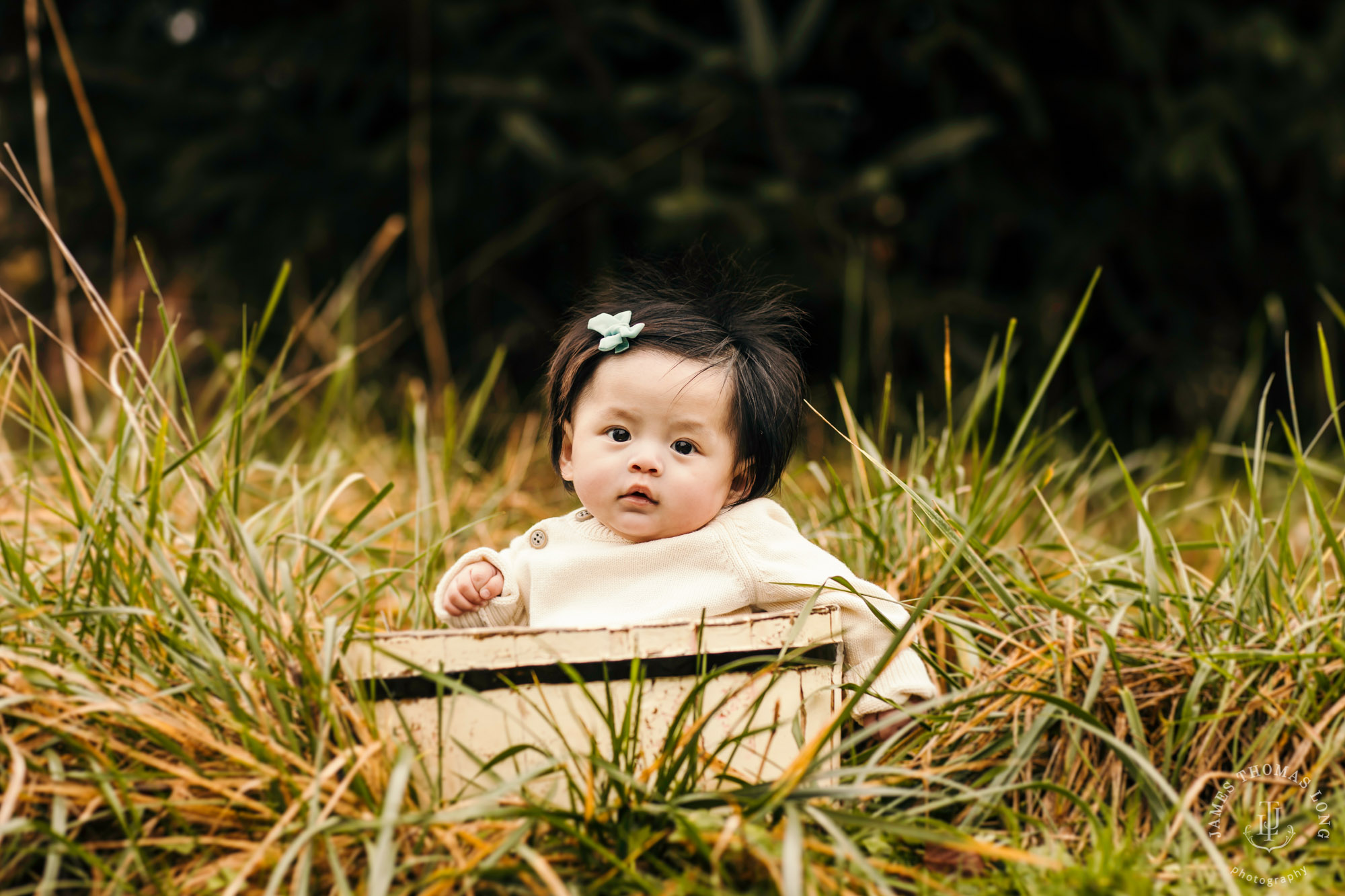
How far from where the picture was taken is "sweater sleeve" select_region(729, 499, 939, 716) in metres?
1.21

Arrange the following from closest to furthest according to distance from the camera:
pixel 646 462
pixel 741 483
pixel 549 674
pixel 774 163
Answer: pixel 549 674 → pixel 646 462 → pixel 741 483 → pixel 774 163

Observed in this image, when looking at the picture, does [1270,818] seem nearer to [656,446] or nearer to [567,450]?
[656,446]

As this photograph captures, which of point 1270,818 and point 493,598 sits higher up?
point 493,598

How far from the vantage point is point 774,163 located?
3172 millimetres

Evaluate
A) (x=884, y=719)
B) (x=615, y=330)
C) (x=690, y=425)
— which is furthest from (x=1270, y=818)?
(x=615, y=330)

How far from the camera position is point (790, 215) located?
119 inches

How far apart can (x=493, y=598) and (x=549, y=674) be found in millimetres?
250

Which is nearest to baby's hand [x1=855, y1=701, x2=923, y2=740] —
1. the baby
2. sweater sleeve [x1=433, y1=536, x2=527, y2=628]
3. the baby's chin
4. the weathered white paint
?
the baby

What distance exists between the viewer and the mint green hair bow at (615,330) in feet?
4.12

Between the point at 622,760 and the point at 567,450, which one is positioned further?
the point at 567,450

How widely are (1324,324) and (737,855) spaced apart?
3.32 metres

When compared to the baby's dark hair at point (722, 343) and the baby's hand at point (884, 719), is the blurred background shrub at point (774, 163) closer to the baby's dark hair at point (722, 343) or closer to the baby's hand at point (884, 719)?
the baby's dark hair at point (722, 343)

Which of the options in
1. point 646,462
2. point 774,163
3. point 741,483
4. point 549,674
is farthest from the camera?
point 774,163

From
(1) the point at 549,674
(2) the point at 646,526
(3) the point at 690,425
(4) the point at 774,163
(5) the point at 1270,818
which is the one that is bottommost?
(5) the point at 1270,818
